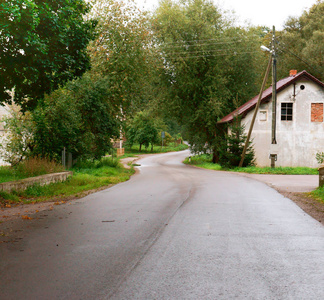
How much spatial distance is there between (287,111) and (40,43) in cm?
2608

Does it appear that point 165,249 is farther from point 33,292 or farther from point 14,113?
point 14,113

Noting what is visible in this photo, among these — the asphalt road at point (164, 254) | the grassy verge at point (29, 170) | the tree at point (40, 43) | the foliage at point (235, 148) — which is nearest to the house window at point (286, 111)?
the foliage at point (235, 148)

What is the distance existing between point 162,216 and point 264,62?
123 feet

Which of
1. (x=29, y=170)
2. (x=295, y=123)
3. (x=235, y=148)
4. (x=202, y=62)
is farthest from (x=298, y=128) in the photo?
(x=29, y=170)

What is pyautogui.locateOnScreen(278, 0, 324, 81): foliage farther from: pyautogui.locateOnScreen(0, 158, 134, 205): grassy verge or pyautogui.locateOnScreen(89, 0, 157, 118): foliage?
pyautogui.locateOnScreen(0, 158, 134, 205): grassy verge

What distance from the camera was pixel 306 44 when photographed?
4172 cm

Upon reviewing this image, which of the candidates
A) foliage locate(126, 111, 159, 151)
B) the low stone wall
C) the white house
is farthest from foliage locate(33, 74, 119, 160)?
foliage locate(126, 111, 159, 151)

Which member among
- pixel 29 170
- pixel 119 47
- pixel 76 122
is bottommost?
pixel 29 170

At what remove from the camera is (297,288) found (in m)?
4.42

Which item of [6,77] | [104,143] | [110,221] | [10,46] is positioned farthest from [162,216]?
[104,143]

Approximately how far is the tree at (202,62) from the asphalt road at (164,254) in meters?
26.9

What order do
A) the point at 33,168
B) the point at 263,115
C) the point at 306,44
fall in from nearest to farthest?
1. the point at 33,168
2. the point at 263,115
3. the point at 306,44

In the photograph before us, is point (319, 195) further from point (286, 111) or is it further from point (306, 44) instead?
point (306, 44)

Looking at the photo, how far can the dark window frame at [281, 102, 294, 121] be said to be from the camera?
3297cm
